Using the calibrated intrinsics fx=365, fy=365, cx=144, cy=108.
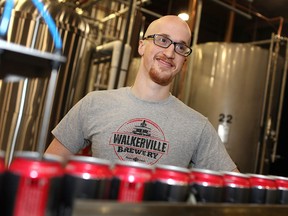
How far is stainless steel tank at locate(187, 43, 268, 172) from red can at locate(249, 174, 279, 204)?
257 centimetres

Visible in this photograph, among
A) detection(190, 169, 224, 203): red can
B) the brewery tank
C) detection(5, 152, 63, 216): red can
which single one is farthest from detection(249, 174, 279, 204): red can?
the brewery tank

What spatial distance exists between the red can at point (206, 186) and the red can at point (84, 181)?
223 mm

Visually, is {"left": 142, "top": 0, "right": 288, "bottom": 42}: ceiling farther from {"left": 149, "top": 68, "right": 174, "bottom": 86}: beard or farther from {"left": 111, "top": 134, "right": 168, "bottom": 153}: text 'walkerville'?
{"left": 111, "top": 134, "right": 168, "bottom": 153}: text 'walkerville'

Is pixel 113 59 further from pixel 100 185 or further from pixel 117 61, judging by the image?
pixel 100 185

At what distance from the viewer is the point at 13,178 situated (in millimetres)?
681

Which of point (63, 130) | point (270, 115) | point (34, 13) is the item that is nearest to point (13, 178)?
point (63, 130)

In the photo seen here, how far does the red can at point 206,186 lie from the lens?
860 mm

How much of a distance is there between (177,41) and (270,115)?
7.87 feet

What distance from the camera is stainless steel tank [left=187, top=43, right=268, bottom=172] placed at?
11.8 ft

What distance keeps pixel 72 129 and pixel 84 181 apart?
0.93m

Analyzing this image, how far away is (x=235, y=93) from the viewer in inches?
142

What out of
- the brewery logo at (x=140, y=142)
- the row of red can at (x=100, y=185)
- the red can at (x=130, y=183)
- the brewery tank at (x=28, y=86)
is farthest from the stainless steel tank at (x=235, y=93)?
the red can at (x=130, y=183)

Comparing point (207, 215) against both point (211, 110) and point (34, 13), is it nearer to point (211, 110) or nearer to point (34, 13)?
point (34, 13)

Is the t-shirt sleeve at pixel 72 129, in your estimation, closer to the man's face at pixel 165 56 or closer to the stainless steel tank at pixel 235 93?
the man's face at pixel 165 56
